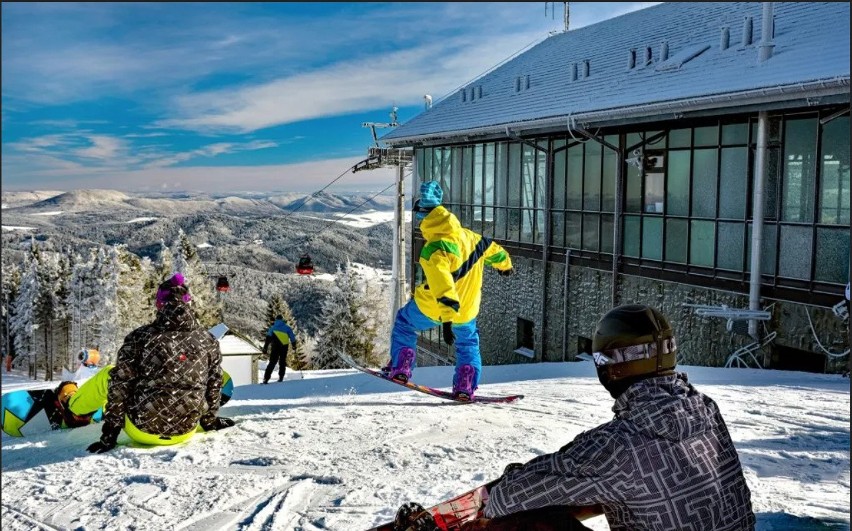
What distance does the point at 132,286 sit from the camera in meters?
51.3

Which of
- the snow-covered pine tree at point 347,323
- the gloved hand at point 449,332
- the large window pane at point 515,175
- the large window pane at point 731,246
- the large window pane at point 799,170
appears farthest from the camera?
the snow-covered pine tree at point 347,323

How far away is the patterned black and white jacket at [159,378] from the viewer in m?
5.38

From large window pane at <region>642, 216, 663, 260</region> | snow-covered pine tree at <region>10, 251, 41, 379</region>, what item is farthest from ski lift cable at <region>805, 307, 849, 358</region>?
snow-covered pine tree at <region>10, 251, 41, 379</region>

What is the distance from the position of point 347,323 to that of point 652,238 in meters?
31.5

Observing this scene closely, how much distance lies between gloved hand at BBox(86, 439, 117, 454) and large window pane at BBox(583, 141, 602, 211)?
11.2 metres

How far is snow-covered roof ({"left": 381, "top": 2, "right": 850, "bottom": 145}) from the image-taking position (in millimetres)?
10023

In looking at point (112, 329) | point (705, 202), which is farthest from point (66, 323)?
point (705, 202)

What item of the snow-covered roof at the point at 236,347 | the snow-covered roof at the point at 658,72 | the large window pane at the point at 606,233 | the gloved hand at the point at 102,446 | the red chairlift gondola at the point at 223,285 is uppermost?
the snow-covered roof at the point at 658,72

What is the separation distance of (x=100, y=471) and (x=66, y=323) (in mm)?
59576

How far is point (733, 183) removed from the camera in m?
11.5

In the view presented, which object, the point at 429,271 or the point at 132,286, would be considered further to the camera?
the point at 132,286

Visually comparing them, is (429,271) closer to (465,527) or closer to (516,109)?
(465,527)

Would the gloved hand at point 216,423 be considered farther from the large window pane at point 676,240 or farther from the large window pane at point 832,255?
the large window pane at point 676,240

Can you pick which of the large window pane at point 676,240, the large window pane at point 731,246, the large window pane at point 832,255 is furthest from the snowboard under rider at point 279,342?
the large window pane at point 832,255
